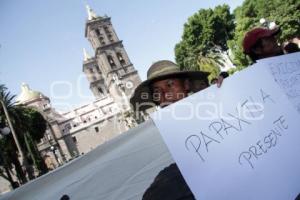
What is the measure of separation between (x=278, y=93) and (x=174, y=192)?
1975mm

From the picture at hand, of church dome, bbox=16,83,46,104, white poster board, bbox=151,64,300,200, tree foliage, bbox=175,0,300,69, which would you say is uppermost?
church dome, bbox=16,83,46,104

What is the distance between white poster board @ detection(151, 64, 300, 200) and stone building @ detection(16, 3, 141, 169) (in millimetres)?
65265

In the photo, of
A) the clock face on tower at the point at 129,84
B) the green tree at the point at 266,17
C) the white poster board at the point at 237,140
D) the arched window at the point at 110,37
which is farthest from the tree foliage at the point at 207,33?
the white poster board at the point at 237,140

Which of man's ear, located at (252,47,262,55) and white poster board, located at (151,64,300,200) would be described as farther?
man's ear, located at (252,47,262,55)

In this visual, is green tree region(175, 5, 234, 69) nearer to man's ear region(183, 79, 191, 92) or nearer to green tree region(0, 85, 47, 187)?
green tree region(0, 85, 47, 187)

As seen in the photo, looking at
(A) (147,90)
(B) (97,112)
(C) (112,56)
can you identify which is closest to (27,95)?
(B) (97,112)

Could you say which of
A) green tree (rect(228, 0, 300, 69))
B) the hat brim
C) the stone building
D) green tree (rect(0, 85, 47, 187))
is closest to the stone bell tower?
the stone building

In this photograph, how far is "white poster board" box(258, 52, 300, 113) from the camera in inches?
101

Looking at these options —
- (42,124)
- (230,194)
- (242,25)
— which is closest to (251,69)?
(230,194)

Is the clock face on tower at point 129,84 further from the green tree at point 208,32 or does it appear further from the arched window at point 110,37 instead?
the green tree at point 208,32

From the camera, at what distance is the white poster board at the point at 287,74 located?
2.55 meters

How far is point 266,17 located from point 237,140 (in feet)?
130

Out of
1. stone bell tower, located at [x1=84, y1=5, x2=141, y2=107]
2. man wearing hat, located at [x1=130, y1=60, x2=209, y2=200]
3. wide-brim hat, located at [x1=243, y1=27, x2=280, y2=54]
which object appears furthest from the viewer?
stone bell tower, located at [x1=84, y1=5, x2=141, y2=107]

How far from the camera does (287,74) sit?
107 inches
